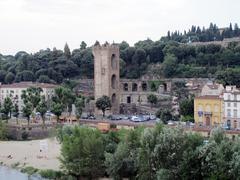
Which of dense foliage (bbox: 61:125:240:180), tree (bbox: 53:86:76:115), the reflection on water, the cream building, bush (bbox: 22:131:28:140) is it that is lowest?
the reflection on water

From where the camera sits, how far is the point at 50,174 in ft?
110

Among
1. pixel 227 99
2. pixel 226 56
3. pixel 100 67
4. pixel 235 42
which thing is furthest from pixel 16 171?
pixel 235 42

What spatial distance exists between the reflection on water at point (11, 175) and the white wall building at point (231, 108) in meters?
17.3

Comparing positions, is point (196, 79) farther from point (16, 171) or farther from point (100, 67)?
point (16, 171)

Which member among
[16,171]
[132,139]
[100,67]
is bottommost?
[16,171]

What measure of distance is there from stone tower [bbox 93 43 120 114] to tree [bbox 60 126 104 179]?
1145 inches

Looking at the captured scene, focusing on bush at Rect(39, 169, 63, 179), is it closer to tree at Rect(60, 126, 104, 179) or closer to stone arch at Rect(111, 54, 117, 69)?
tree at Rect(60, 126, 104, 179)

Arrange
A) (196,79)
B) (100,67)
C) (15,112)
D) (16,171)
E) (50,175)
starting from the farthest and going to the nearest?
(196,79) → (100,67) → (15,112) → (16,171) → (50,175)

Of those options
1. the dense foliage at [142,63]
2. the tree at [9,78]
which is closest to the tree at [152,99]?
the dense foliage at [142,63]

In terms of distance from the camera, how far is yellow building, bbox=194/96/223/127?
4512 cm

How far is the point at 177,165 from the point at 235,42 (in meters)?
57.0

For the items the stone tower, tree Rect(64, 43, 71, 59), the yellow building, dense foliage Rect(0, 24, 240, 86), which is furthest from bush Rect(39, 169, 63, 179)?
tree Rect(64, 43, 71, 59)

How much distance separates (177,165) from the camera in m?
26.0

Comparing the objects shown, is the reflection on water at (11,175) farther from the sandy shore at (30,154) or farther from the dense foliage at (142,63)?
the dense foliage at (142,63)
